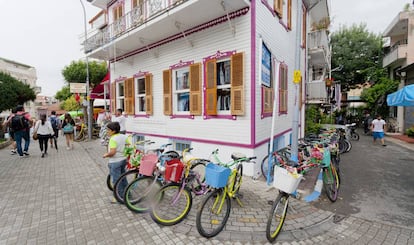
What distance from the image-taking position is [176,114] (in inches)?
307

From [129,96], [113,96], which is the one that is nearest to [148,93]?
[129,96]

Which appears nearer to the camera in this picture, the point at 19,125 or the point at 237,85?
the point at 237,85

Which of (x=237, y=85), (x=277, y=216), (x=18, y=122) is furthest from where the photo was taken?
(x=18, y=122)

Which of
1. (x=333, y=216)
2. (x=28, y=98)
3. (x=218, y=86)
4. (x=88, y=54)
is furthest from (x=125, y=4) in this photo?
(x=28, y=98)

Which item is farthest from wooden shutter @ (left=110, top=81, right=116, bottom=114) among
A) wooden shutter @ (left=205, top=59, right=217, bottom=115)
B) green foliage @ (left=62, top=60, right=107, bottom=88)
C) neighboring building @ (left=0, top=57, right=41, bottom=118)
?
neighboring building @ (left=0, top=57, right=41, bottom=118)

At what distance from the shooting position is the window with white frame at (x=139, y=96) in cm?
974

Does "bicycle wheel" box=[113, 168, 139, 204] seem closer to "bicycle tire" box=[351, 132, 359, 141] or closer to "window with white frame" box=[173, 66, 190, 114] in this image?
"window with white frame" box=[173, 66, 190, 114]

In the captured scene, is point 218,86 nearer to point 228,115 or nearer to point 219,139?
point 228,115

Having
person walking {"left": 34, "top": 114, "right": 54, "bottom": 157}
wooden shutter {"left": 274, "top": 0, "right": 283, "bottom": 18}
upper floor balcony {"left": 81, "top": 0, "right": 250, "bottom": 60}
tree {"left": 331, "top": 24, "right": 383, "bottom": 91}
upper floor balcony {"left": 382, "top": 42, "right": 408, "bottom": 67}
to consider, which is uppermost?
tree {"left": 331, "top": 24, "right": 383, "bottom": 91}

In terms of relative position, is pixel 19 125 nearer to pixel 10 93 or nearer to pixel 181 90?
pixel 181 90

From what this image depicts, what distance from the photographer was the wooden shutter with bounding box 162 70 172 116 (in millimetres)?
7852

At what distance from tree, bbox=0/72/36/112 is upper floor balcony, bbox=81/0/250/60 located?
955cm

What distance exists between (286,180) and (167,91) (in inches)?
229

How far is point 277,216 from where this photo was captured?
11.1ft
